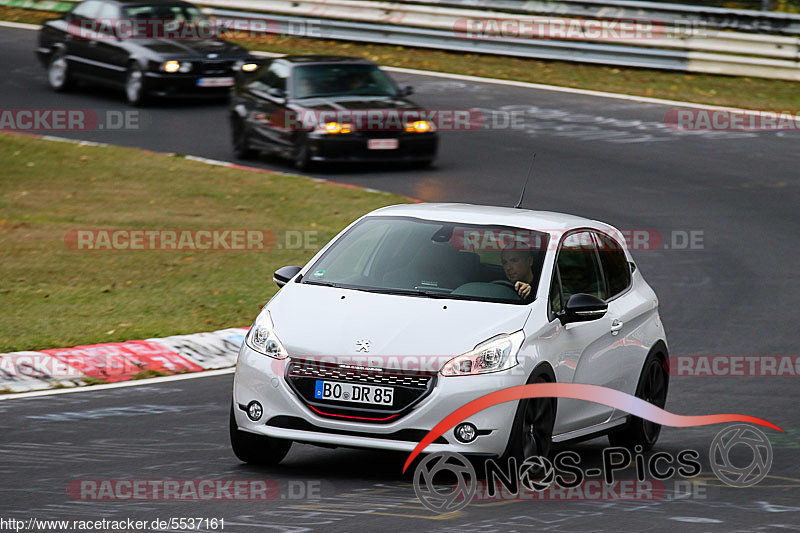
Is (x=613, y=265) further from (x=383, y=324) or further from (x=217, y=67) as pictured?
(x=217, y=67)

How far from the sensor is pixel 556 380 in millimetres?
8250

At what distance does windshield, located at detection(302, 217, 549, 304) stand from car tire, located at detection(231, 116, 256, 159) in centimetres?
1291

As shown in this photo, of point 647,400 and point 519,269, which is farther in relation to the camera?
point 647,400

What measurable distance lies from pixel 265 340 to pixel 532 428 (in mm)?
1571

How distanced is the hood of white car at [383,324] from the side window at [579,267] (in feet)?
2.32

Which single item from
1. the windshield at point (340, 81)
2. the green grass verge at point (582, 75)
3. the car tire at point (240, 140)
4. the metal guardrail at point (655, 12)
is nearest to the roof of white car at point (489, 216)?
the windshield at point (340, 81)

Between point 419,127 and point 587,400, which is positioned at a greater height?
point 587,400

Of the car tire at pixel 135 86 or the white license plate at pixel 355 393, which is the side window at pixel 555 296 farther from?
the car tire at pixel 135 86

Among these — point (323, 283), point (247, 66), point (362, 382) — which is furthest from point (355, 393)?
point (247, 66)

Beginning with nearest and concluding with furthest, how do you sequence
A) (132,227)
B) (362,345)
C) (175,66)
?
1. (362,345)
2. (132,227)
3. (175,66)

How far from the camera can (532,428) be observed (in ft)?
26.3

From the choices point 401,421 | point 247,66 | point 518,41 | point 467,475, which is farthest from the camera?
point 518,41

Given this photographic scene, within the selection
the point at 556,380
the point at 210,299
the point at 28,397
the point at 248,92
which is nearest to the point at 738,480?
the point at 556,380

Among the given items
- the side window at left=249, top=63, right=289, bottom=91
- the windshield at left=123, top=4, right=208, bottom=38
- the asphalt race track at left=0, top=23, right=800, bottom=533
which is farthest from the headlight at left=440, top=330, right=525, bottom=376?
the windshield at left=123, top=4, right=208, bottom=38
